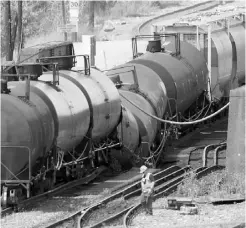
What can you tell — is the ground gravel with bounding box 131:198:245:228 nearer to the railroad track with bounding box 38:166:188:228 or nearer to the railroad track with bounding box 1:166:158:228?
the railroad track with bounding box 38:166:188:228

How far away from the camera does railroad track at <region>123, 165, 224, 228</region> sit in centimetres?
1576

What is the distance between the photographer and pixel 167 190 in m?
19.0

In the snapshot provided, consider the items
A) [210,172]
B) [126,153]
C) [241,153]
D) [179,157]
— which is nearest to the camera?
[241,153]

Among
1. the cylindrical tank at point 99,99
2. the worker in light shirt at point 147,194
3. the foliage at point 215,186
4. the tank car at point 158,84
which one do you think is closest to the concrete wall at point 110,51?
the tank car at point 158,84

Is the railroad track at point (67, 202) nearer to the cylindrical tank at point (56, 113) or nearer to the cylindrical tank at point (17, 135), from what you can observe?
the cylindrical tank at point (17, 135)

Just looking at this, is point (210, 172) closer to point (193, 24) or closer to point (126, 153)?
point (126, 153)

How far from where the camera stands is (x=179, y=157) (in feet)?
83.1

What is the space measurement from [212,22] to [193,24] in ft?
2.83

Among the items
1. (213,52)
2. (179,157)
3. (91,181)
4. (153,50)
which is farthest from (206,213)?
(213,52)

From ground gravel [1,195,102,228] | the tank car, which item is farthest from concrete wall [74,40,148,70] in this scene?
ground gravel [1,195,102,228]

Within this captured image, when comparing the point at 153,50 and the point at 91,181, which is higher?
the point at 153,50

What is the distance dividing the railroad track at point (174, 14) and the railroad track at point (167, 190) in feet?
114

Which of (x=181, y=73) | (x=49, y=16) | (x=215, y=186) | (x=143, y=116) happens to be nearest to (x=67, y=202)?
(x=215, y=186)

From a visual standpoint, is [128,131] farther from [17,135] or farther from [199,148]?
[17,135]
